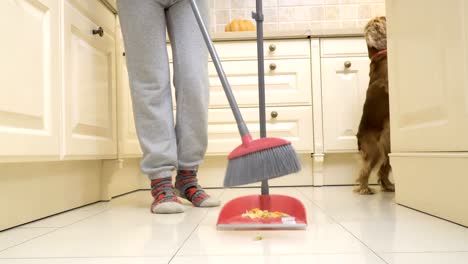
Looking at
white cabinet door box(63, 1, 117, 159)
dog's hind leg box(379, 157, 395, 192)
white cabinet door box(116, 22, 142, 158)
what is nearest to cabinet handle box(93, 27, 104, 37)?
white cabinet door box(63, 1, 117, 159)

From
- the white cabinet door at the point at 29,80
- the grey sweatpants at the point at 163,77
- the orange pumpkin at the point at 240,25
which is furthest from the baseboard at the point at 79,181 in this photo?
the orange pumpkin at the point at 240,25

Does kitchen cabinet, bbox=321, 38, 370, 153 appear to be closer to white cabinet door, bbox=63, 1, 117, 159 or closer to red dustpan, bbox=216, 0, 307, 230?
white cabinet door, bbox=63, 1, 117, 159

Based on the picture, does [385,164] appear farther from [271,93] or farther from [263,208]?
[263,208]

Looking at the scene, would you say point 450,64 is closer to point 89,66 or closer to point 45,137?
point 45,137

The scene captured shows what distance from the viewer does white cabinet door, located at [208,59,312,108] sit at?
2297 mm

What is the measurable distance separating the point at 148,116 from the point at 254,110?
37.6 inches

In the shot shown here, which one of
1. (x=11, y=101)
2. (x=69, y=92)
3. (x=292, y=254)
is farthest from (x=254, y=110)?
(x=292, y=254)

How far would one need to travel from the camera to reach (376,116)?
6.30 feet

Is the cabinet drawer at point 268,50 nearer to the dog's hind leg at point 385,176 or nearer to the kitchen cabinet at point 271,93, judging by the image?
the kitchen cabinet at point 271,93

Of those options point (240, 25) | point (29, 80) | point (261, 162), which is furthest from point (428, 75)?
point (240, 25)

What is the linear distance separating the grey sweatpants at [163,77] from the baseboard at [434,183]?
65cm

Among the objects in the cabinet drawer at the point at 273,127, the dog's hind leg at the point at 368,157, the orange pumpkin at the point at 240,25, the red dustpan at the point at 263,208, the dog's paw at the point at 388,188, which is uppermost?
the orange pumpkin at the point at 240,25

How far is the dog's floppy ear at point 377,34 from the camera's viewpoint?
1914 mm

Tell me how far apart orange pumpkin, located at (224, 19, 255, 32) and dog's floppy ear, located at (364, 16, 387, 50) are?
0.86 metres
